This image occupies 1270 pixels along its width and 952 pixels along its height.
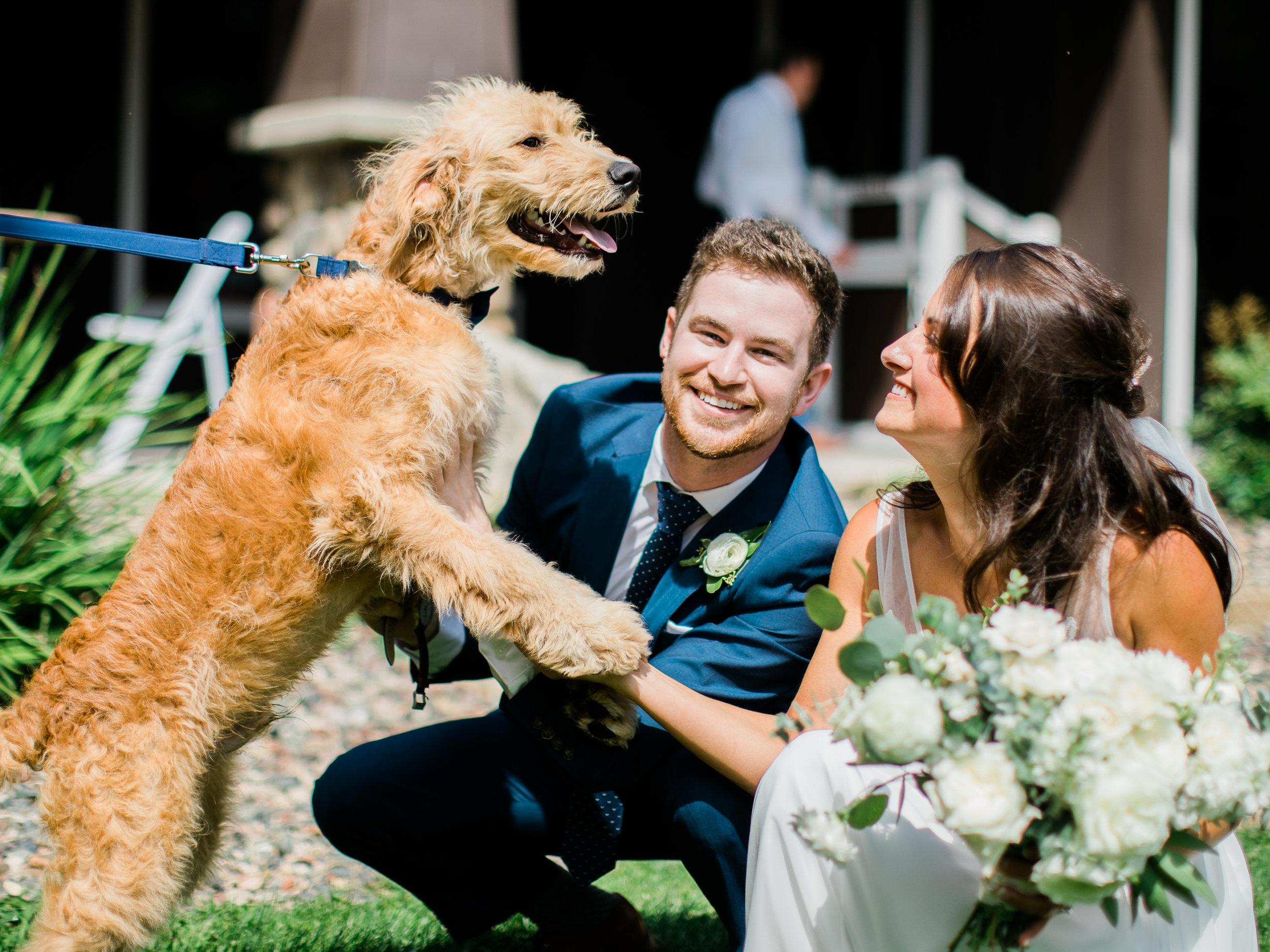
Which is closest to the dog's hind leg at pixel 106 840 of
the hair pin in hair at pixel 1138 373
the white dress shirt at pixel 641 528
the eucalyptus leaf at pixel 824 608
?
the white dress shirt at pixel 641 528

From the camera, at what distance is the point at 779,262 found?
272cm

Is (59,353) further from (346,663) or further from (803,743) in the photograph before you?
(803,743)

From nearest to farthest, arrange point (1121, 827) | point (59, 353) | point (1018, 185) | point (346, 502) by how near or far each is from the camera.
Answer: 1. point (1121, 827)
2. point (346, 502)
3. point (59, 353)
4. point (1018, 185)

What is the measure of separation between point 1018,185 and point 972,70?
1.13 metres

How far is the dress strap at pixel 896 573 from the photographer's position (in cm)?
253

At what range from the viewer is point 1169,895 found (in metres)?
2.18

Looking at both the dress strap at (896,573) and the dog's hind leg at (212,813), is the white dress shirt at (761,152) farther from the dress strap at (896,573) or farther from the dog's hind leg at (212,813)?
the dog's hind leg at (212,813)

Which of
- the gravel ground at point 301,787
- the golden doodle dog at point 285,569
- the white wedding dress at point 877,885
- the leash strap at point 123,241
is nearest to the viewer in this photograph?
the white wedding dress at point 877,885

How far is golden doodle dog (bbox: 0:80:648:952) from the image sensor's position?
2.19m

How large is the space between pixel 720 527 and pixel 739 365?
0.42 metres

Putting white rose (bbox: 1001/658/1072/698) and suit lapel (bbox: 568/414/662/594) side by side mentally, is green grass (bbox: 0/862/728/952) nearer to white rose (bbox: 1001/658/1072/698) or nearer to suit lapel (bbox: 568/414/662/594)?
suit lapel (bbox: 568/414/662/594)

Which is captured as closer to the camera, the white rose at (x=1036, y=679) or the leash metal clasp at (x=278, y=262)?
the white rose at (x=1036, y=679)

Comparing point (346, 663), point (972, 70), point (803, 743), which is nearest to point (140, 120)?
point (346, 663)

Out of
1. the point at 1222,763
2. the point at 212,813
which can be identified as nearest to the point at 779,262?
the point at 1222,763
